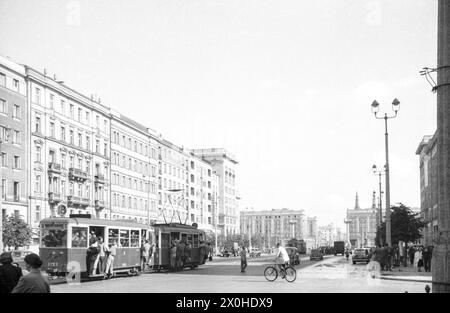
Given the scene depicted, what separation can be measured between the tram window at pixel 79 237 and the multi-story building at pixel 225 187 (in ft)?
359

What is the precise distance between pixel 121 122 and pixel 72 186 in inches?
660

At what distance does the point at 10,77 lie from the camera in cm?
5778

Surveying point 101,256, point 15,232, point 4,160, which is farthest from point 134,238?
point 4,160

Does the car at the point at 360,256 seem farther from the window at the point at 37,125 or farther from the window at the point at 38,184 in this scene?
the window at the point at 37,125

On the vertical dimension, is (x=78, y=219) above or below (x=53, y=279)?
above

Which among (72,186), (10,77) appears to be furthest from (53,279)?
(72,186)

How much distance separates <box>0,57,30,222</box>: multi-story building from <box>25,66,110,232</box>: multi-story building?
1.04 meters

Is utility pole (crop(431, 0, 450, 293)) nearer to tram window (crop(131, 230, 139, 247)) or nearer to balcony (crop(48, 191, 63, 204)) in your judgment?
tram window (crop(131, 230, 139, 247))

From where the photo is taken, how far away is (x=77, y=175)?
69.8 meters

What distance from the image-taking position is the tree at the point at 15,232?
1982 inches

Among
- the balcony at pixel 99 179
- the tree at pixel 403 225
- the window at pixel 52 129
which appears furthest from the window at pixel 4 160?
the tree at pixel 403 225

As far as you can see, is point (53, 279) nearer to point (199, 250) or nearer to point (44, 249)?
point (44, 249)

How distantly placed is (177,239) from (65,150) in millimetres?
33981

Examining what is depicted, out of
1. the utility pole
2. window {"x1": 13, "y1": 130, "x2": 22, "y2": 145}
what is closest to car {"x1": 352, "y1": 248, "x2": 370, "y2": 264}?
window {"x1": 13, "y1": 130, "x2": 22, "y2": 145}
